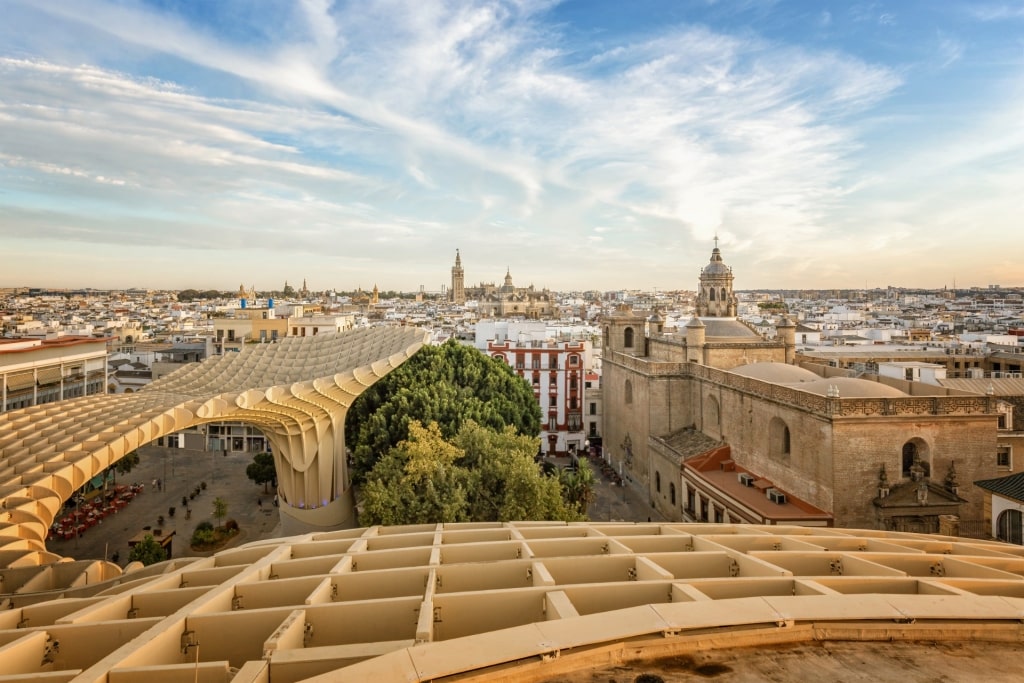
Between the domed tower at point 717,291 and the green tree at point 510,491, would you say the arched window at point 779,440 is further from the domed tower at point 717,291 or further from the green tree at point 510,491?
the domed tower at point 717,291

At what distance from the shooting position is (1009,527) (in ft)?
64.2

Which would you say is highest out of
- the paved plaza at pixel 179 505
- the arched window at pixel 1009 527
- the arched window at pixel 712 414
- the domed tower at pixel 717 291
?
the domed tower at pixel 717 291

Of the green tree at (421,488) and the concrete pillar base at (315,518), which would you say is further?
the concrete pillar base at (315,518)

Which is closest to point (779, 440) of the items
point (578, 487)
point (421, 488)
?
point (578, 487)

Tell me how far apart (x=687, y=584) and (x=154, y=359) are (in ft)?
208

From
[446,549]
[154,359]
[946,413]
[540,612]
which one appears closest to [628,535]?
[446,549]

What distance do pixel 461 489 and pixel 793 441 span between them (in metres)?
13.7

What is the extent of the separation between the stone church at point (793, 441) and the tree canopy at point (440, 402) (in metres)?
7.82

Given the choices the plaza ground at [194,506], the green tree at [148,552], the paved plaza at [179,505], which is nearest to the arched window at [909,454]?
the plaza ground at [194,506]

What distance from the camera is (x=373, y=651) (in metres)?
7.14

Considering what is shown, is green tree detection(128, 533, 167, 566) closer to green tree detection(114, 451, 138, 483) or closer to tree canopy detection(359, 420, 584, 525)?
tree canopy detection(359, 420, 584, 525)

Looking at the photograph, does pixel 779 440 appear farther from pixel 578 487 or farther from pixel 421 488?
pixel 421 488

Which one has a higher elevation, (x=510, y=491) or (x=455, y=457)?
(x=455, y=457)

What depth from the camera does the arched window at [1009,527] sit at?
63.2ft
